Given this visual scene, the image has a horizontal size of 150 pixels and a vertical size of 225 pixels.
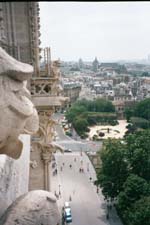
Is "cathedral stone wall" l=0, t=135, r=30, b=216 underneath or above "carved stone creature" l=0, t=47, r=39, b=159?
underneath

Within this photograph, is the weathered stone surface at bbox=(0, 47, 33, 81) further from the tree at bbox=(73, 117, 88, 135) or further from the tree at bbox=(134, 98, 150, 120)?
the tree at bbox=(134, 98, 150, 120)

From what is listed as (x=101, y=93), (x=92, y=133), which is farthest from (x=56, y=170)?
(x=101, y=93)

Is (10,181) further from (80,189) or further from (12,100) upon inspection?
(80,189)

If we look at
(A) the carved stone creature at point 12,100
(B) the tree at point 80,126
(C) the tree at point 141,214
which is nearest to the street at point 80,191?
(C) the tree at point 141,214

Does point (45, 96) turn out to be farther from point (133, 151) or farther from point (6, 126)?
point (133, 151)

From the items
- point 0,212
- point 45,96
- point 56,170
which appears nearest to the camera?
point 0,212

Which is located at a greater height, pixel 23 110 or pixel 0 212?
pixel 23 110

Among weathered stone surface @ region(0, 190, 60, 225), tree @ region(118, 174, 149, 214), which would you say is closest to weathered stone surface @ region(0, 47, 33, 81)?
weathered stone surface @ region(0, 190, 60, 225)
